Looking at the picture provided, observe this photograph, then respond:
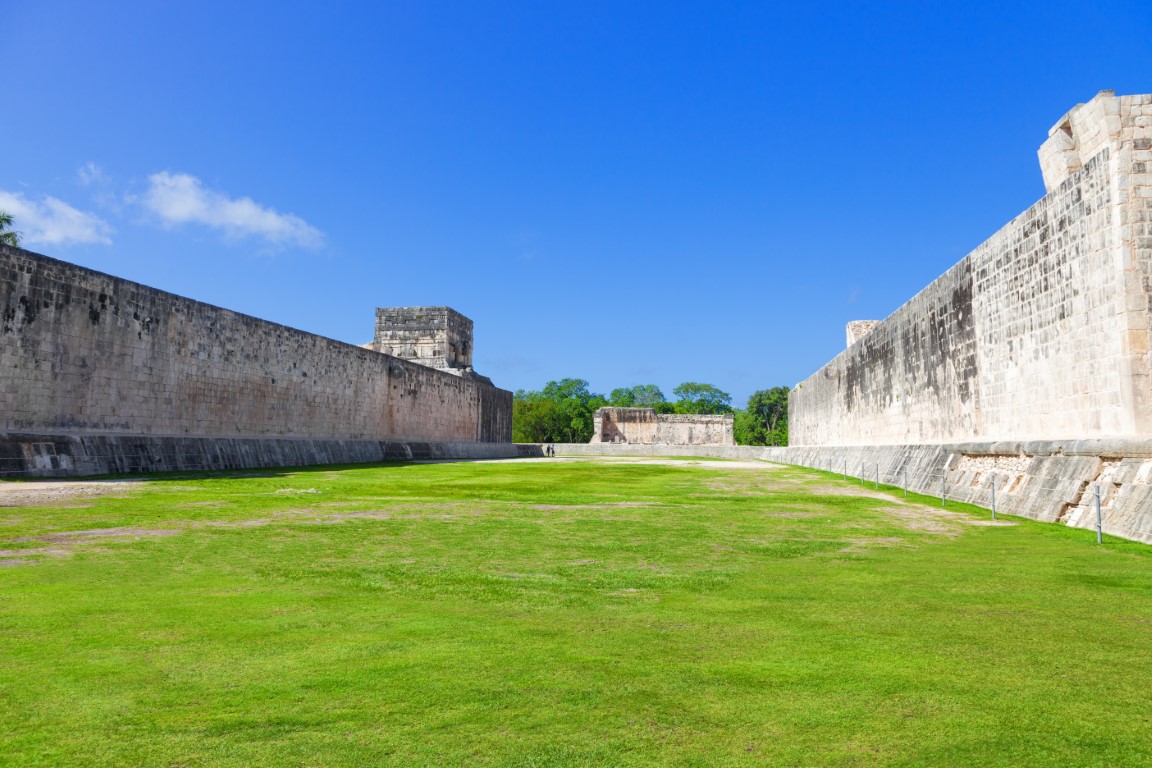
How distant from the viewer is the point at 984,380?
11.4 m

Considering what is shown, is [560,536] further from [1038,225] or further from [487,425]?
[487,425]

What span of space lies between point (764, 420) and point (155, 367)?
7171 cm

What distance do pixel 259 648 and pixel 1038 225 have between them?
10.1m

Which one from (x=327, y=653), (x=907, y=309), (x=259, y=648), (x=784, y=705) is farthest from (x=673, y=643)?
(x=907, y=309)

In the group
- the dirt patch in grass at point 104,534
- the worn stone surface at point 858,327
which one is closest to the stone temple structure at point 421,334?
the worn stone surface at point 858,327

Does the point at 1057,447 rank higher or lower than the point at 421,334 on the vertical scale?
lower

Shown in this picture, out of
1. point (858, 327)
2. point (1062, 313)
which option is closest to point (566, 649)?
point (1062, 313)

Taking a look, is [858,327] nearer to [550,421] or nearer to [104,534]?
[104,534]

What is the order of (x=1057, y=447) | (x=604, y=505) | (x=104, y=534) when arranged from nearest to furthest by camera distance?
1. (x=104, y=534)
2. (x=1057, y=447)
3. (x=604, y=505)

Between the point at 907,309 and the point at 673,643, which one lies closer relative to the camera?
the point at 673,643

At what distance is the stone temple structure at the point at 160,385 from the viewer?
13422 millimetres

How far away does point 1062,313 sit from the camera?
8906mm

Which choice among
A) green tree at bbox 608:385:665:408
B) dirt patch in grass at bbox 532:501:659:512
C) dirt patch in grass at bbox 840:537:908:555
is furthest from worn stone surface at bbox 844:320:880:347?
green tree at bbox 608:385:665:408

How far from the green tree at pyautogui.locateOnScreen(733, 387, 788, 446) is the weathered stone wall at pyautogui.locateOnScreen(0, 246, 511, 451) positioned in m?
58.8
